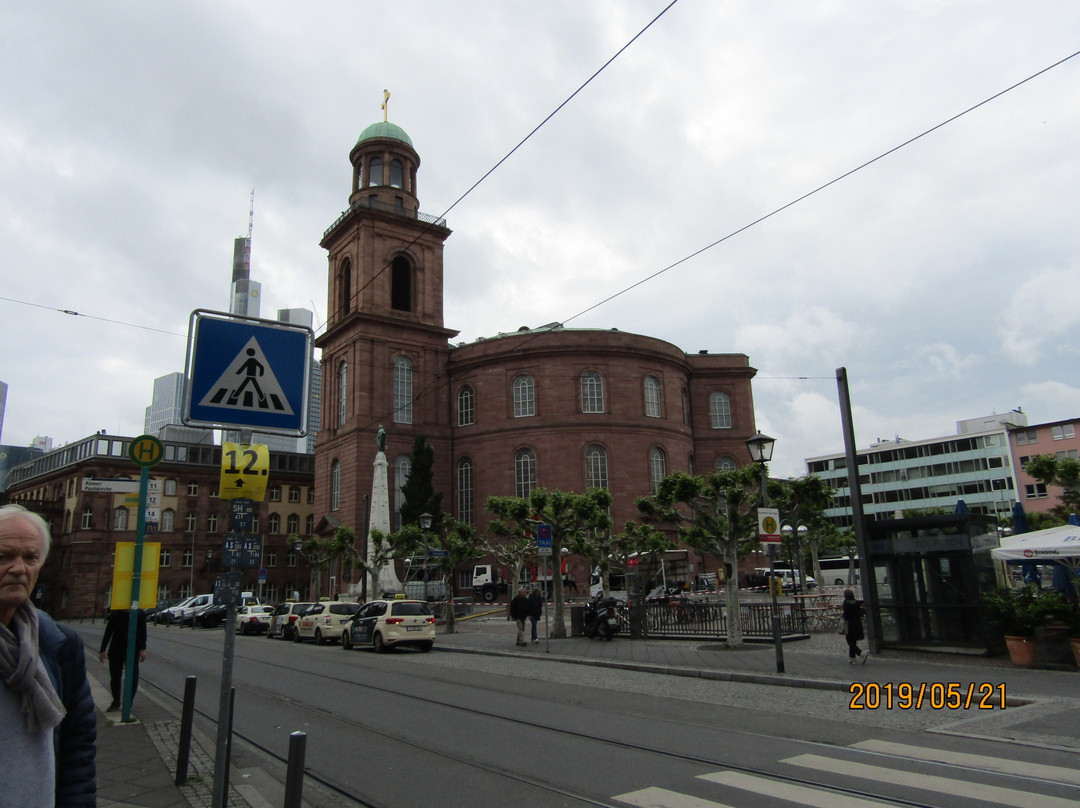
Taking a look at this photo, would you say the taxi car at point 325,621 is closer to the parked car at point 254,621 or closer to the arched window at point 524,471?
the parked car at point 254,621

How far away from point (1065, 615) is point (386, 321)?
40.2 meters

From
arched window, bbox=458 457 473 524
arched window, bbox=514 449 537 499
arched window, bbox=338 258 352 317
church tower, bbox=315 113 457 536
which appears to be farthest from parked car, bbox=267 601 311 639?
arched window, bbox=338 258 352 317

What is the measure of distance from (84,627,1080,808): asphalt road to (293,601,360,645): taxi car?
41.0ft

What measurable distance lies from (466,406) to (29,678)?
4783 cm

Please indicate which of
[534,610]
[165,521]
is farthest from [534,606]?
[165,521]

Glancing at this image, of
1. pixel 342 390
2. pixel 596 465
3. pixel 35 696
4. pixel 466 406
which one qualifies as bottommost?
pixel 35 696

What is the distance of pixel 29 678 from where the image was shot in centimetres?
232

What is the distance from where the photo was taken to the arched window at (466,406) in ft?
163

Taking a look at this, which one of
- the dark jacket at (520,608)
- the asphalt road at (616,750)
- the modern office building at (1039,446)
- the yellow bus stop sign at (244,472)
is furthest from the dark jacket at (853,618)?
the modern office building at (1039,446)

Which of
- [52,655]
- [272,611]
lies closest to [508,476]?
[272,611]

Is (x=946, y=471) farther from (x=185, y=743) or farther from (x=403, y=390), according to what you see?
(x=185, y=743)

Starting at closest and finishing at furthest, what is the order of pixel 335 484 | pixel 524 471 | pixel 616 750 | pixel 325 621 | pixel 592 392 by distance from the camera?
pixel 616 750 → pixel 325 621 → pixel 524 471 → pixel 335 484 → pixel 592 392

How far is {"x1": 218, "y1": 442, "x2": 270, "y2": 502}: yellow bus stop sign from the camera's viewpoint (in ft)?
17.9
